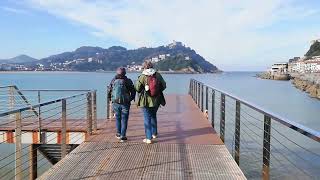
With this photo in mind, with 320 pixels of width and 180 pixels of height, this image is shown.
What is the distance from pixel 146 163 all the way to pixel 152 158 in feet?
1.29

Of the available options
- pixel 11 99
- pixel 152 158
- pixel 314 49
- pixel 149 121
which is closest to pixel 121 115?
pixel 149 121

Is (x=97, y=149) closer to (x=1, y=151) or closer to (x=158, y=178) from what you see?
(x=158, y=178)

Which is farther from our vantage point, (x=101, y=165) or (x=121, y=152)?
(x=121, y=152)

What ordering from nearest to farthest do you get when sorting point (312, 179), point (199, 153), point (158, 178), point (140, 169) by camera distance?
point (158, 178), point (140, 169), point (199, 153), point (312, 179)

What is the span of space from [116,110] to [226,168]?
3358mm

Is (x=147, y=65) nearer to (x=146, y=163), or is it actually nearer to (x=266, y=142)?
(x=146, y=163)

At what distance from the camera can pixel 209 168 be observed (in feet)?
22.9

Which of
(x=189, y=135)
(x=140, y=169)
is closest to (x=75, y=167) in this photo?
(x=140, y=169)

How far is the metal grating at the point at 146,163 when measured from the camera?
6.59 m

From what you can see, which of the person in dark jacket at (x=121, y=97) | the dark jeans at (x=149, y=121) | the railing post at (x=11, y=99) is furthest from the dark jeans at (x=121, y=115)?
the railing post at (x=11, y=99)

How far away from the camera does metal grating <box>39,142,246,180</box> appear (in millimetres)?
6590

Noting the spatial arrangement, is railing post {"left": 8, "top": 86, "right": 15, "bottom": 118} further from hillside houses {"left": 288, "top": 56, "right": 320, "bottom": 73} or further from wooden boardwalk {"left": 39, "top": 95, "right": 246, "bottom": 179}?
hillside houses {"left": 288, "top": 56, "right": 320, "bottom": 73}

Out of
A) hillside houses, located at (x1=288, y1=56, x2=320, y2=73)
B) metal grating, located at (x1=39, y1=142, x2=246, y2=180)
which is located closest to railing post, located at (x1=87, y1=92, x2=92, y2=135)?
metal grating, located at (x1=39, y1=142, x2=246, y2=180)

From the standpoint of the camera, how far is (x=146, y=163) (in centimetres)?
730
